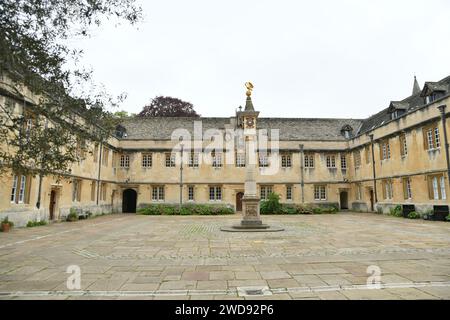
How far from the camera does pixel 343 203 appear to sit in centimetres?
3253

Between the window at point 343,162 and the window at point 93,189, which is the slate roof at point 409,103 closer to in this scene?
the window at point 343,162

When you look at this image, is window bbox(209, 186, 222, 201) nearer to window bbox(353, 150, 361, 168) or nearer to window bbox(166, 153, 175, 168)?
window bbox(166, 153, 175, 168)

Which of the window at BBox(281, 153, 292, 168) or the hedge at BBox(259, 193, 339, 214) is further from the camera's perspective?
the window at BBox(281, 153, 292, 168)

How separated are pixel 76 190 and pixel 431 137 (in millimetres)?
26487

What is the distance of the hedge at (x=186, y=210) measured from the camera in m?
27.8

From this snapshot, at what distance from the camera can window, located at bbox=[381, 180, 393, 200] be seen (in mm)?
25094

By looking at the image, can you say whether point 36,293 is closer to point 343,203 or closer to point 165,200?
point 165,200

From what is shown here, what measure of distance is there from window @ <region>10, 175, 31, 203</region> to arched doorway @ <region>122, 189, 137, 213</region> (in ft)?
46.8

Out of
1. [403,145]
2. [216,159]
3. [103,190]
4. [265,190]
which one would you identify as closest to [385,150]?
[403,145]

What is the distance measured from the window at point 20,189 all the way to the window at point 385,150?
88.3 feet

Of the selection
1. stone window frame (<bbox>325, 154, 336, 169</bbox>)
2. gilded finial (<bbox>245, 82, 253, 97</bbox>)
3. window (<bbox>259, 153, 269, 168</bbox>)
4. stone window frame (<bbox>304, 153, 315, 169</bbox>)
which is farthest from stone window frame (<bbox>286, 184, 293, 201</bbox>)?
gilded finial (<bbox>245, 82, 253, 97</bbox>)

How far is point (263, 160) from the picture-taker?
31281 mm

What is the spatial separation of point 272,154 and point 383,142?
10.5 m
